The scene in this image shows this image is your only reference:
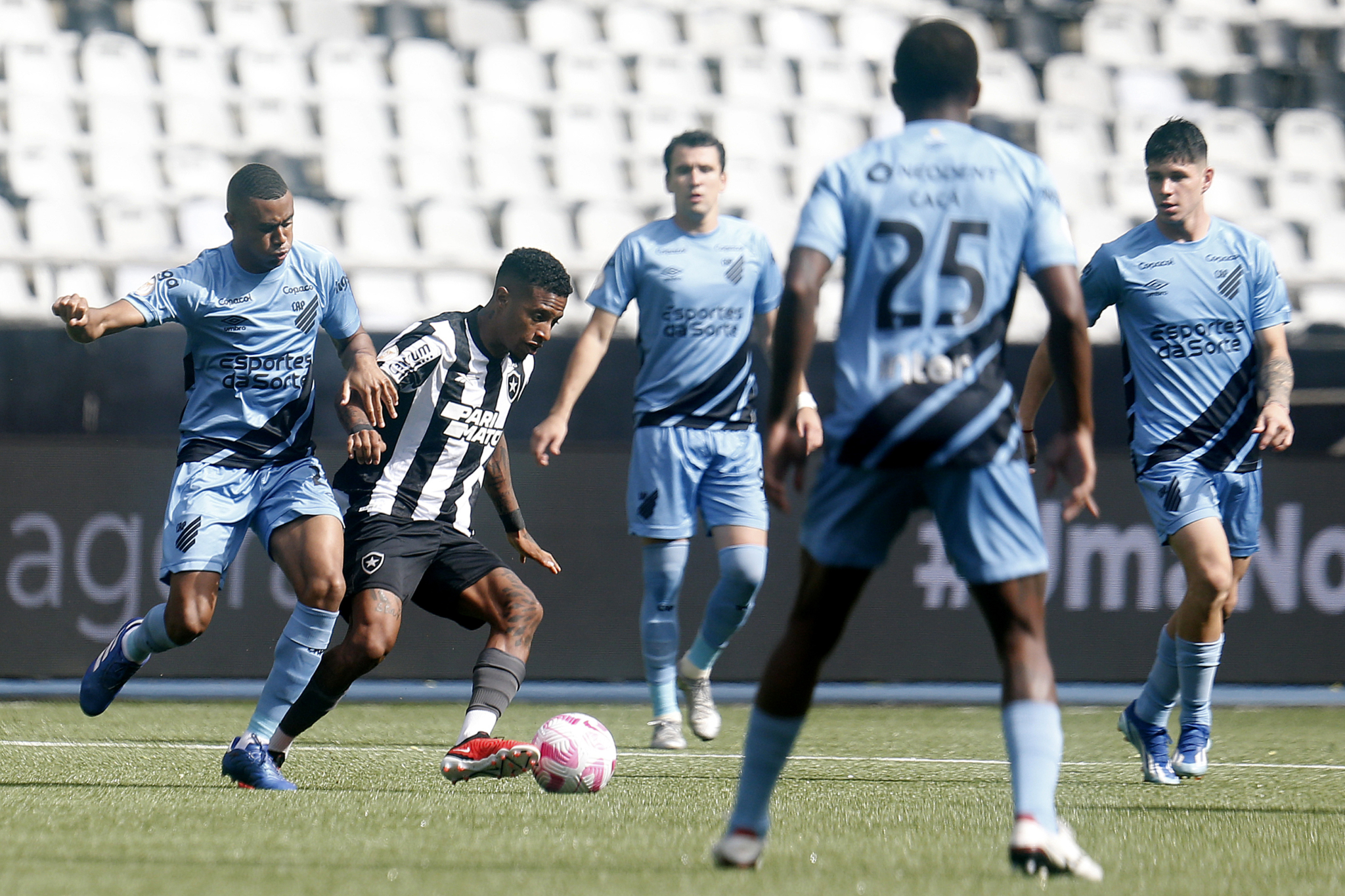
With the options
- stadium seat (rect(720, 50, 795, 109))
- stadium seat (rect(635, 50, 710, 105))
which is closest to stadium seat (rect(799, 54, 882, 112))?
stadium seat (rect(720, 50, 795, 109))

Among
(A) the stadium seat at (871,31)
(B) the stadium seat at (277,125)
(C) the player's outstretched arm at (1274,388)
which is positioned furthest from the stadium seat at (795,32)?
(C) the player's outstretched arm at (1274,388)

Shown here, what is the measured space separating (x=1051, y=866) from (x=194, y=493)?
310 centimetres

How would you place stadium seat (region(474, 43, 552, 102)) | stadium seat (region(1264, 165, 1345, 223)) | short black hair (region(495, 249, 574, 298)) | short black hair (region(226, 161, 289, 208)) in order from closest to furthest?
short black hair (region(226, 161, 289, 208)) → short black hair (region(495, 249, 574, 298)) → stadium seat (region(1264, 165, 1345, 223)) → stadium seat (region(474, 43, 552, 102))

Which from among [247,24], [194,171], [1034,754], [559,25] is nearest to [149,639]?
[1034,754]

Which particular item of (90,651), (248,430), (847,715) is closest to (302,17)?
(90,651)

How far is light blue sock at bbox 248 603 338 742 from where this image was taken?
202 inches

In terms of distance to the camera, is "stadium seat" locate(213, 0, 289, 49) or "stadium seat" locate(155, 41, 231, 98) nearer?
"stadium seat" locate(155, 41, 231, 98)

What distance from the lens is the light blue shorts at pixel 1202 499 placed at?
5.46 metres

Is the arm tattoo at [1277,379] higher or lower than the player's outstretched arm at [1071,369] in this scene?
lower

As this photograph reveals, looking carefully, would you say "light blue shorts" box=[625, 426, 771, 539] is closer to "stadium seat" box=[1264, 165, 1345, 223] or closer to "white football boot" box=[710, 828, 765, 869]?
"white football boot" box=[710, 828, 765, 869]

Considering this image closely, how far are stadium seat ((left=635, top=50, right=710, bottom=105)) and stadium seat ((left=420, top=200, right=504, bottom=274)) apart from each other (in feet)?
8.14

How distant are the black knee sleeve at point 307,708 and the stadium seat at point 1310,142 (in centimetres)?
1215

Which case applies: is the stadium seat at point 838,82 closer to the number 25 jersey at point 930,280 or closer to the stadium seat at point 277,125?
the stadium seat at point 277,125

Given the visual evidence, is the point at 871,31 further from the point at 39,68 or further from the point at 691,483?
the point at 691,483
